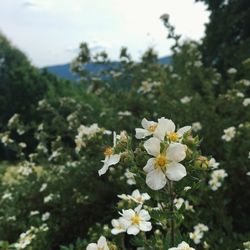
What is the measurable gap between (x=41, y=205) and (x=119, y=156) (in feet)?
10.8

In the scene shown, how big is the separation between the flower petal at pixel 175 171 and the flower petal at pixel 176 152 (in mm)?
16

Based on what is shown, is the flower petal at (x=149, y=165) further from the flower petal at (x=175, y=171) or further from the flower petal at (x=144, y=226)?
the flower petal at (x=144, y=226)

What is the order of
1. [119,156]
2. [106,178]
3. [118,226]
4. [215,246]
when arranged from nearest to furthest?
[119,156] → [118,226] → [215,246] → [106,178]

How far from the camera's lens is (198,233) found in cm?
309

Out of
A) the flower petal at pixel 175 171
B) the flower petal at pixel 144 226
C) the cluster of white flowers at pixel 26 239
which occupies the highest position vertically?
the flower petal at pixel 175 171

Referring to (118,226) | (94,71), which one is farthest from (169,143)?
(94,71)

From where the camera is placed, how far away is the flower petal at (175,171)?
1.50 m

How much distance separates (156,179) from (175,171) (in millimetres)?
57

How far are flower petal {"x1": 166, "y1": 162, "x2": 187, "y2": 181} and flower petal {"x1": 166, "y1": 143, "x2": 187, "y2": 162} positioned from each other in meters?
0.02

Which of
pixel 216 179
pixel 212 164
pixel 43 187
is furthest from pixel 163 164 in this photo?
pixel 43 187

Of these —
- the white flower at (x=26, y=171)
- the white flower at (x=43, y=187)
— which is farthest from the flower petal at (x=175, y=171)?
the white flower at (x=26, y=171)

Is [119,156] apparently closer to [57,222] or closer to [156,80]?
[57,222]

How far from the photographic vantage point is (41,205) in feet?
15.8

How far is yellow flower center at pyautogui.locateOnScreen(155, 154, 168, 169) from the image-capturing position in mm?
1511
